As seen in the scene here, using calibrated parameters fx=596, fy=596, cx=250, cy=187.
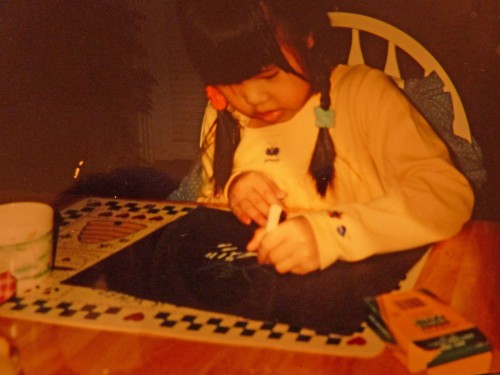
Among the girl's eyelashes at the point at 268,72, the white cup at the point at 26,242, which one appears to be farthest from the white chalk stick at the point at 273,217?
the white cup at the point at 26,242

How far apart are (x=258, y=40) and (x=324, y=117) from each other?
0.62 feet

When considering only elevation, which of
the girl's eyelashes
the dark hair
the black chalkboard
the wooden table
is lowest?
the wooden table

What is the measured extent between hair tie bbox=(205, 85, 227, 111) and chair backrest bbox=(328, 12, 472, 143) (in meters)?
0.26

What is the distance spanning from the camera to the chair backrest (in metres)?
1.14

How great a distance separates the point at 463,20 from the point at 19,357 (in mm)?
942

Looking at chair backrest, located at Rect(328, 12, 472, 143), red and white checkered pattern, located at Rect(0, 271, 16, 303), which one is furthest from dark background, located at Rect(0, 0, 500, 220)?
red and white checkered pattern, located at Rect(0, 271, 16, 303)

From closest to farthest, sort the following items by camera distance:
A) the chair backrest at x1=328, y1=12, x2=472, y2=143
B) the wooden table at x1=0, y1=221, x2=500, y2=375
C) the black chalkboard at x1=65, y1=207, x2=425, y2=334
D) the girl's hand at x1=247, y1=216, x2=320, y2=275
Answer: the wooden table at x1=0, y1=221, x2=500, y2=375, the black chalkboard at x1=65, y1=207, x2=425, y2=334, the girl's hand at x1=247, y1=216, x2=320, y2=275, the chair backrest at x1=328, y1=12, x2=472, y2=143

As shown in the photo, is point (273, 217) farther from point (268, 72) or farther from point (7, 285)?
point (7, 285)

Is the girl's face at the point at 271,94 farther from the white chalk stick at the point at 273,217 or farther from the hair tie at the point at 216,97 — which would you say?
the white chalk stick at the point at 273,217

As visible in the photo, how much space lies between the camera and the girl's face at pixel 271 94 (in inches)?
43.6

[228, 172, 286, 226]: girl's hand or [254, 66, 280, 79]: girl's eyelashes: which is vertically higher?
[254, 66, 280, 79]: girl's eyelashes

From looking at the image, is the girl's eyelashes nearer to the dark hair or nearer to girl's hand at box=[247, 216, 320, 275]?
the dark hair

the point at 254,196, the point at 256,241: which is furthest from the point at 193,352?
the point at 254,196

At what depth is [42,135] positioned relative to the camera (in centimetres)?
147
